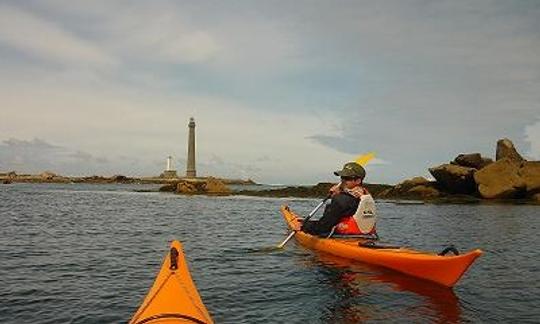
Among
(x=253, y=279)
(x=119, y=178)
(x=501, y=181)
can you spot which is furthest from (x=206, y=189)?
(x=119, y=178)

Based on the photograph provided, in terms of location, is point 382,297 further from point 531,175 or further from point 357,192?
point 531,175

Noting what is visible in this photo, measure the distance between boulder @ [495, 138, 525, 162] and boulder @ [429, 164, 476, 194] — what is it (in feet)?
14.9

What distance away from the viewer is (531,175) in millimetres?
38906

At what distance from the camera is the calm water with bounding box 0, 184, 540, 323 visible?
8.16 m

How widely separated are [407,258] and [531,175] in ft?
109

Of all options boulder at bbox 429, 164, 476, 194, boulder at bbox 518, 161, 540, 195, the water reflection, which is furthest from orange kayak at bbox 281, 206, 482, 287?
boulder at bbox 518, 161, 540, 195

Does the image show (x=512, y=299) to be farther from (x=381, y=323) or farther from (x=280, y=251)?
(x=280, y=251)

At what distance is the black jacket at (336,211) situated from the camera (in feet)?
40.2

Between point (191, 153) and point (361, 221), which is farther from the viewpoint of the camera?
point (191, 153)

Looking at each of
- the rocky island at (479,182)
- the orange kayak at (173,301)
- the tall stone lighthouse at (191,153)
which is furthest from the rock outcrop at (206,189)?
the tall stone lighthouse at (191,153)

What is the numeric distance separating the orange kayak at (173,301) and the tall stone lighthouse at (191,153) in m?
112

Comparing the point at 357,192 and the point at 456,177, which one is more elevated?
the point at 456,177

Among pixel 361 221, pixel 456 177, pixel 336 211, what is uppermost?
pixel 456 177

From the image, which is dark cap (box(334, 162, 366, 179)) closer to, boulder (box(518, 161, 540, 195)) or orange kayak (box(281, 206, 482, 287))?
orange kayak (box(281, 206, 482, 287))
